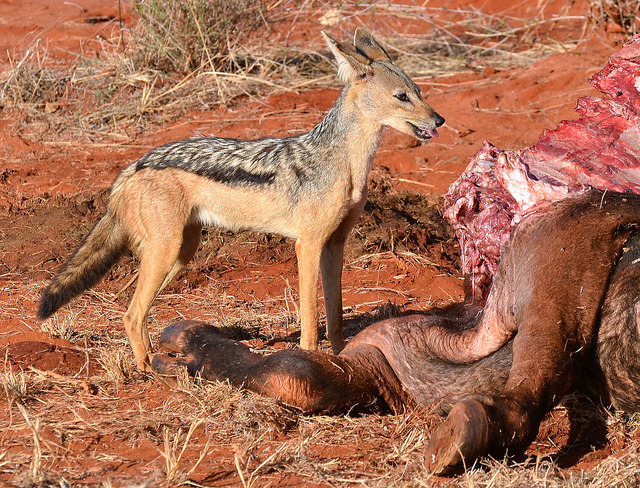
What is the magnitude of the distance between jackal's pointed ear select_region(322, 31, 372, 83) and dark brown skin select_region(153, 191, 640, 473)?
1914mm

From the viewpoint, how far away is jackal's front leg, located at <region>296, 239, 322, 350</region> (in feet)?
17.0

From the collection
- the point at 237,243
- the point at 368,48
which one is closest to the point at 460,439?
the point at 368,48

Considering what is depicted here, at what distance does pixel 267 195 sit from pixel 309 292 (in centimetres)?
74

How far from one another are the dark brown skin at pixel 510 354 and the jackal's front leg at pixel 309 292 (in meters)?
0.86

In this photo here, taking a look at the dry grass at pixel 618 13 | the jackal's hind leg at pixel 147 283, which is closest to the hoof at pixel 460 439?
the jackal's hind leg at pixel 147 283

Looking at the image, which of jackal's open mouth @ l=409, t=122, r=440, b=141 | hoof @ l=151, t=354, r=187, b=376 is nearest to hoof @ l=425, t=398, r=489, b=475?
hoof @ l=151, t=354, r=187, b=376

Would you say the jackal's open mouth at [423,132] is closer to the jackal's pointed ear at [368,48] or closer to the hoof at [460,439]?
the jackal's pointed ear at [368,48]

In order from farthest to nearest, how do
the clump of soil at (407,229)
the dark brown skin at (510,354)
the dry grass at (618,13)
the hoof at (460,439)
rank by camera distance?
the dry grass at (618,13)
the clump of soil at (407,229)
the dark brown skin at (510,354)
the hoof at (460,439)

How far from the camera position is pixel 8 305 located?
6.15m

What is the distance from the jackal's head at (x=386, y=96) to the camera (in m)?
5.52

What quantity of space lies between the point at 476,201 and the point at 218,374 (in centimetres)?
175

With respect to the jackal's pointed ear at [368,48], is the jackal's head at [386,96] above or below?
below

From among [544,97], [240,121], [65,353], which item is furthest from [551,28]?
[65,353]

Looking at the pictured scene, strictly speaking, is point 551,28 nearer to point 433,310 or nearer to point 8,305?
point 433,310
